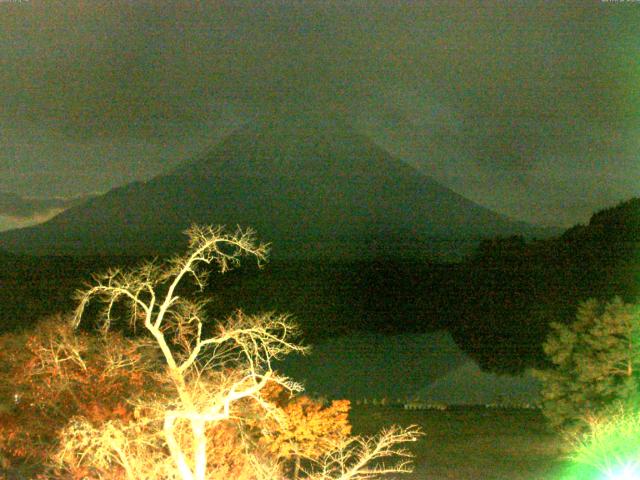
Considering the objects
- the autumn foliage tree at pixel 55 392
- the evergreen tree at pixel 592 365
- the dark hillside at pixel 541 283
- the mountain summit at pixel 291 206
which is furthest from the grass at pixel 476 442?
the mountain summit at pixel 291 206

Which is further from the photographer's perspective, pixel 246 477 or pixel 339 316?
pixel 339 316

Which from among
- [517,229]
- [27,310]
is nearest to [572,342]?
[27,310]

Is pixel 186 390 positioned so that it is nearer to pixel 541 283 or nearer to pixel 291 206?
pixel 541 283

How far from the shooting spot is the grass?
10969mm

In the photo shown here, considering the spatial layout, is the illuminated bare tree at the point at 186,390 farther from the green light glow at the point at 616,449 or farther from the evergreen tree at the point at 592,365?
the evergreen tree at the point at 592,365

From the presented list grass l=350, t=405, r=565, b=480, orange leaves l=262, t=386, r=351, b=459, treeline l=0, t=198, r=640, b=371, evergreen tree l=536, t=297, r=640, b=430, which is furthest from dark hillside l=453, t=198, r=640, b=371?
orange leaves l=262, t=386, r=351, b=459

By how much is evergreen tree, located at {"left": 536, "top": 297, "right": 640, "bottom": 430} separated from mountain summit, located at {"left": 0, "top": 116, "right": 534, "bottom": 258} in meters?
59.6

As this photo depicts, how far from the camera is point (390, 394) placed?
2214cm

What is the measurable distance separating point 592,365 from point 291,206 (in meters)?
93.1

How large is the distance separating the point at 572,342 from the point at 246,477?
7572 millimetres

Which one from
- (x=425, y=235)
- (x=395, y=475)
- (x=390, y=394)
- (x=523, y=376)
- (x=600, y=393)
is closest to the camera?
(x=395, y=475)

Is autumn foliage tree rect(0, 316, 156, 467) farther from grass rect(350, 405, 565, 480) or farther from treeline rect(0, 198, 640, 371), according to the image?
treeline rect(0, 198, 640, 371)

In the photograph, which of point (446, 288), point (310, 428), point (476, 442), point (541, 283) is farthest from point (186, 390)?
point (446, 288)

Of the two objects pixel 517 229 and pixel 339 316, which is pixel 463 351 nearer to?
pixel 339 316
